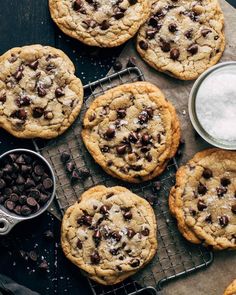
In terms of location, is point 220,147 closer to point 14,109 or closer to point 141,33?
point 141,33

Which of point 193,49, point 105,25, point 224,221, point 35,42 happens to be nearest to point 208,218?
point 224,221

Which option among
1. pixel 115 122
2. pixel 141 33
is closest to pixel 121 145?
pixel 115 122

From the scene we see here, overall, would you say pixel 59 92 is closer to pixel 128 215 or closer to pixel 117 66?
pixel 117 66

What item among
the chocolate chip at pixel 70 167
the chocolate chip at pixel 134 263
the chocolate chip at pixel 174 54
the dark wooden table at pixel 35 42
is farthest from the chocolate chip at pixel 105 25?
the chocolate chip at pixel 134 263

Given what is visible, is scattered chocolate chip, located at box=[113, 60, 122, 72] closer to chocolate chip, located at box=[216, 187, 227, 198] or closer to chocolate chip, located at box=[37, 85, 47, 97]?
chocolate chip, located at box=[37, 85, 47, 97]

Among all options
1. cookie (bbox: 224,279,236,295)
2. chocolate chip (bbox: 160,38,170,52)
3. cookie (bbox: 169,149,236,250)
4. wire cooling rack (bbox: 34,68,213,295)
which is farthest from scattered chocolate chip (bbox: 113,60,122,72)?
cookie (bbox: 224,279,236,295)

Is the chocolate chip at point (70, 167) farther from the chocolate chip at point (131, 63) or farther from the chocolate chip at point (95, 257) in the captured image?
the chocolate chip at point (131, 63)

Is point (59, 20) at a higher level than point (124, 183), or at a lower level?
higher
